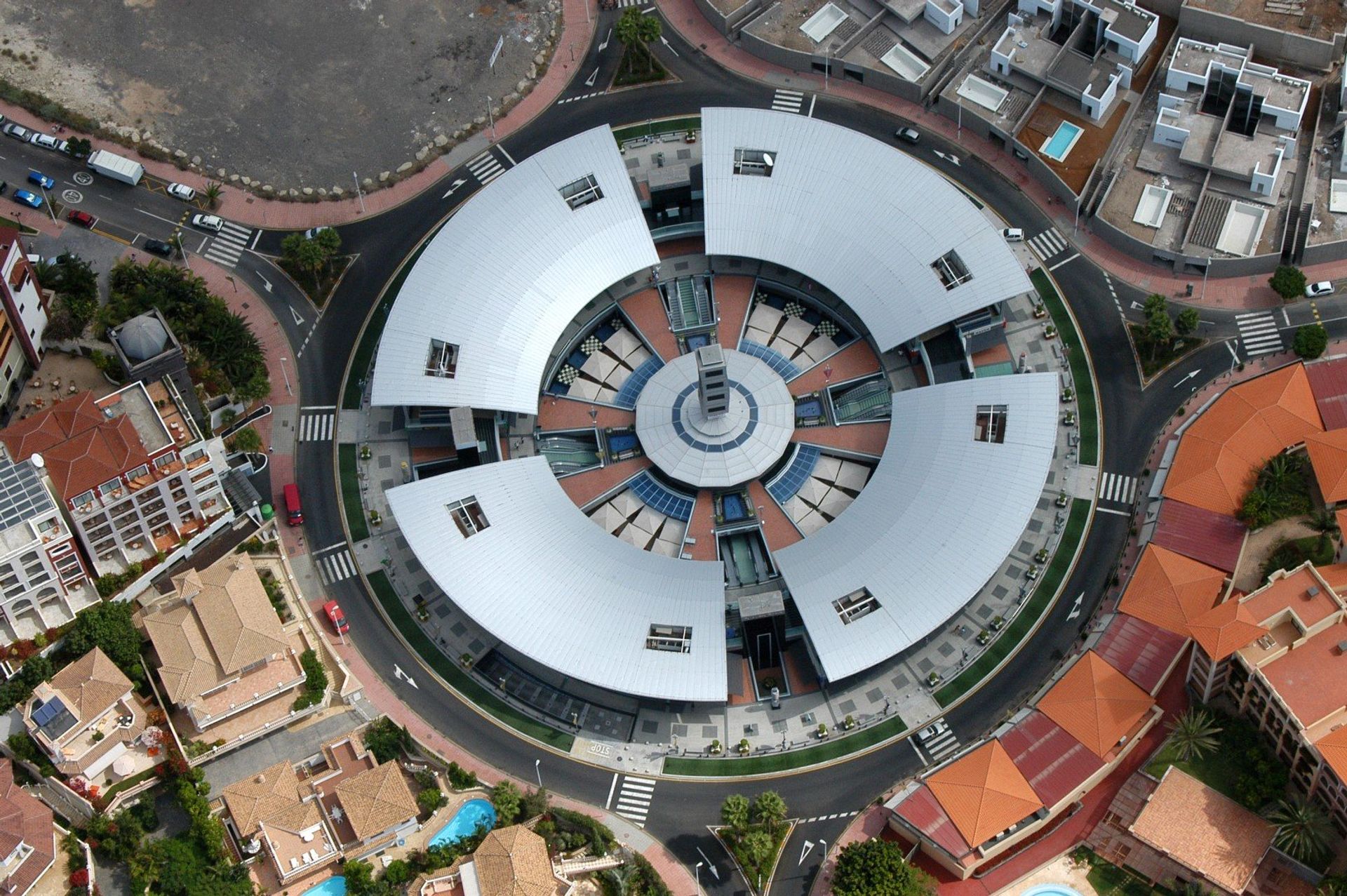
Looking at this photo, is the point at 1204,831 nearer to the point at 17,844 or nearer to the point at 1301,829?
the point at 1301,829

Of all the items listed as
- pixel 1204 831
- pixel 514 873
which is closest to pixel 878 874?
pixel 1204 831

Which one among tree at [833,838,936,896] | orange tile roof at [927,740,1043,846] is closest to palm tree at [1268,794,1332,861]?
orange tile roof at [927,740,1043,846]

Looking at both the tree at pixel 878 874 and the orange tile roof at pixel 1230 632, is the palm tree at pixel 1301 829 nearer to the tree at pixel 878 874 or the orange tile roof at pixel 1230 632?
the orange tile roof at pixel 1230 632

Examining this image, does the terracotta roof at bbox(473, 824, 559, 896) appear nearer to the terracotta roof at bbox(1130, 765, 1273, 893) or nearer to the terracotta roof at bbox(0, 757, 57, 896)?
the terracotta roof at bbox(0, 757, 57, 896)

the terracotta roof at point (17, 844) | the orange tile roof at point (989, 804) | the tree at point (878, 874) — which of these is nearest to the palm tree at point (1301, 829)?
the orange tile roof at point (989, 804)

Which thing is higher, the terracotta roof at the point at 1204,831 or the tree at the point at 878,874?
the tree at the point at 878,874
